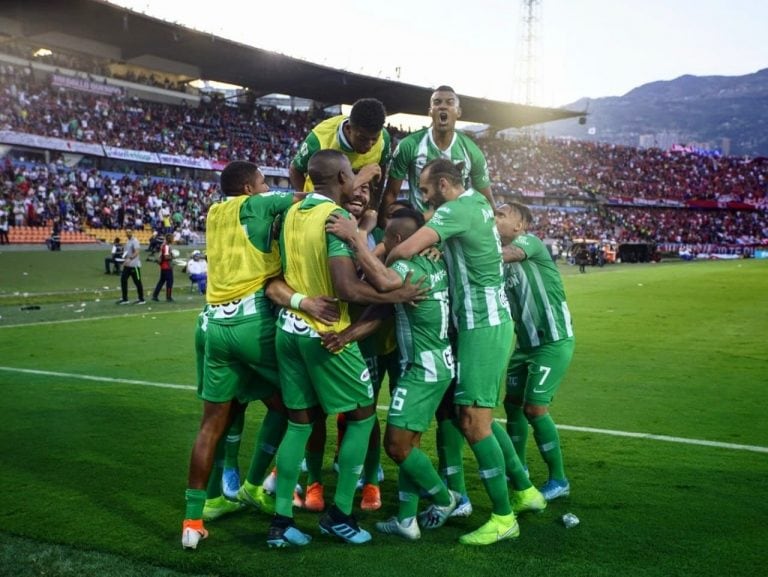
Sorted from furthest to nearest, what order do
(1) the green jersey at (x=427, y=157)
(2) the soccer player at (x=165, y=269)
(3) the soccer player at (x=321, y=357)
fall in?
(2) the soccer player at (x=165, y=269), (1) the green jersey at (x=427, y=157), (3) the soccer player at (x=321, y=357)

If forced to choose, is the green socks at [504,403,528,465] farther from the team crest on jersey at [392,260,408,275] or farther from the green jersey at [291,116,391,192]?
the green jersey at [291,116,391,192]

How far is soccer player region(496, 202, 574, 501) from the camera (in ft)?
17.7

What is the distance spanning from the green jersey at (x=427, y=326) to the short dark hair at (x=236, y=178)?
1.18m

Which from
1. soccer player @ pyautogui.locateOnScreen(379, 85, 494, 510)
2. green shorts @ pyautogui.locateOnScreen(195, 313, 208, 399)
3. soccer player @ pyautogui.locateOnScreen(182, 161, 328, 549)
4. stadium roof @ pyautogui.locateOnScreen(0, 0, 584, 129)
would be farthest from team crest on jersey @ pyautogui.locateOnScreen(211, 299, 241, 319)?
→ stadium roof @ pyautogui.locateOnScreen(0, 0, 584, 129)

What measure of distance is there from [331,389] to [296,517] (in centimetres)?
123

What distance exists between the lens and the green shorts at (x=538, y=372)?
5387 mm

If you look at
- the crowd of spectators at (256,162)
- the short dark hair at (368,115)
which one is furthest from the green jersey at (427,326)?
the crowd of spectators at (256,162)

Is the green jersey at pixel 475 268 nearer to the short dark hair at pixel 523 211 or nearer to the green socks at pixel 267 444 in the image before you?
the short dark hair at pixel 523 211

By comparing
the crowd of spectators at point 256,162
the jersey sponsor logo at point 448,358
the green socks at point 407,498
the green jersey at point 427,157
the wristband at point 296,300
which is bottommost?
the green socks at point 407,498

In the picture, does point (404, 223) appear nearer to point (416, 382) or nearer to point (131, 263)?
point (416, 382)

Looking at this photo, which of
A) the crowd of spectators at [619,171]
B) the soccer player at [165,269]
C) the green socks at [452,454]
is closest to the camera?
the green socks at [452,454]

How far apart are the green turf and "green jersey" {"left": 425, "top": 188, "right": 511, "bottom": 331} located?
1.41 m

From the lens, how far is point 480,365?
462cm

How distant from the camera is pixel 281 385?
4633mm
